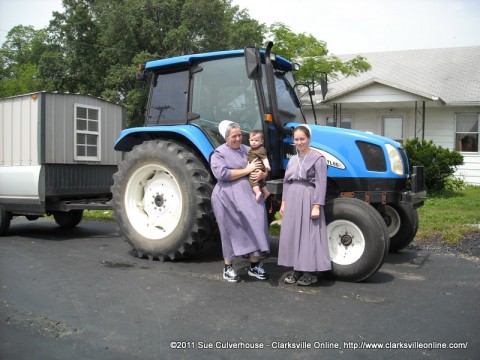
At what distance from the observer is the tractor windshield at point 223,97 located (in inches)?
216

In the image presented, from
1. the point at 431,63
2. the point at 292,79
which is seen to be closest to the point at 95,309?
the point at 292,79

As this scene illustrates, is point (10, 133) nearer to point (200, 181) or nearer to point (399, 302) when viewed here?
point (200, 181)

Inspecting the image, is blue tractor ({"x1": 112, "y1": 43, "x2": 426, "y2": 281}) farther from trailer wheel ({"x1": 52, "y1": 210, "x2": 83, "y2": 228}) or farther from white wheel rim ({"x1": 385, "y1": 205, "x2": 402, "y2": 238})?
trailer wheel ({"x1": 52, "y1": 210, "x2": 83, "y2": 228})

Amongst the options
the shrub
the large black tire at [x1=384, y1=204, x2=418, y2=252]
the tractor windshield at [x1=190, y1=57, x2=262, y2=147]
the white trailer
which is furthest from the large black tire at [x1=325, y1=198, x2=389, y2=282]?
the shrub

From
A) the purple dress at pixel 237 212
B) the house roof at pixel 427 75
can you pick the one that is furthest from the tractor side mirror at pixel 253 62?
the house roof at pixel 427 75

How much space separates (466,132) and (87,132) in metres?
13.6

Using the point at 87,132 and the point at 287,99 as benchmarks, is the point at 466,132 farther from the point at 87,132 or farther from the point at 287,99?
the point at 87,132

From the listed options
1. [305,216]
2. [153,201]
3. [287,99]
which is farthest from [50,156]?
[305,216]

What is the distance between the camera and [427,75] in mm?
17984

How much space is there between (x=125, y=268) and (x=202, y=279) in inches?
43.1

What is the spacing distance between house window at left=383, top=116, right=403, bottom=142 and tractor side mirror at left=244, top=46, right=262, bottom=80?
13.3m

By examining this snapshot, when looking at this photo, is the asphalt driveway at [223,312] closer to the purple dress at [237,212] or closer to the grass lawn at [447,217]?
the purple dress at [237,212]

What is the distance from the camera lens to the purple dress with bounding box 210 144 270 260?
15.7ft

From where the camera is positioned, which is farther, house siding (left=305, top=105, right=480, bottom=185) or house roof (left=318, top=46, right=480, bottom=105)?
house siding (left=305, top=105, right=480, bottom=185)
